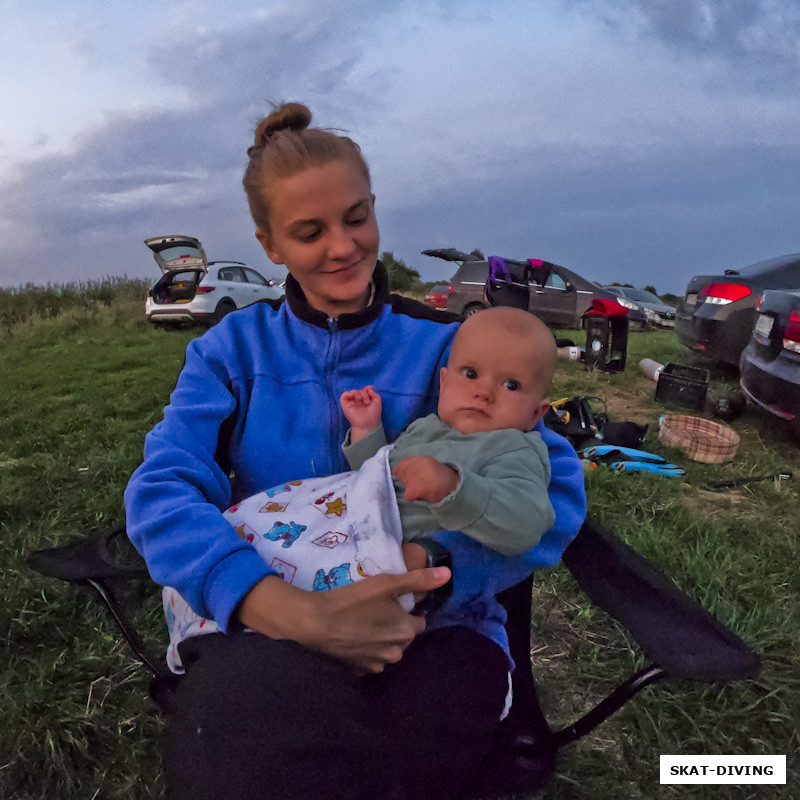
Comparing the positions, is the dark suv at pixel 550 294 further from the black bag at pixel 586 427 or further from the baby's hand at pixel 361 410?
the baby's hand at pixel 361 410

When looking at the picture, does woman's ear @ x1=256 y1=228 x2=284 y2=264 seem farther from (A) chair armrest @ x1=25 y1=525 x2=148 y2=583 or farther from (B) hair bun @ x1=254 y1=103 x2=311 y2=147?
(A) chair armrest @ x1=25 y1=525 x2=148 y2=583

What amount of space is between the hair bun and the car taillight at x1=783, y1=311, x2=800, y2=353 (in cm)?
439

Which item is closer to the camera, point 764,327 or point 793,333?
point 793,333

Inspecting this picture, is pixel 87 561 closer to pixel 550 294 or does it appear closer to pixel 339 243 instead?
pixel 339 243

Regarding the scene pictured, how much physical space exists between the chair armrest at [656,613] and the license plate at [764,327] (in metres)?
4.38

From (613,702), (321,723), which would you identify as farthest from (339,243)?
(613,702)

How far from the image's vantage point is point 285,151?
4.46ft

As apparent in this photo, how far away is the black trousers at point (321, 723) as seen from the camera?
0.93 m

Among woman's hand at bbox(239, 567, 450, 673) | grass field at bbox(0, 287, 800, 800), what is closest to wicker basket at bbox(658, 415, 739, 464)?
grass field at bbox(0, 287, 800, 800)

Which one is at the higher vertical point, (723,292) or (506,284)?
(506,284)

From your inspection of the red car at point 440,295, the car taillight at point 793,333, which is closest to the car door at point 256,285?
the red car at point 440,295

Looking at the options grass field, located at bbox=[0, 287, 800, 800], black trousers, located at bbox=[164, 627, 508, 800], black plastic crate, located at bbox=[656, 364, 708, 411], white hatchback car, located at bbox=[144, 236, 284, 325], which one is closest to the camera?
black trousers, located at bbox=[164, 627, 508, 800]

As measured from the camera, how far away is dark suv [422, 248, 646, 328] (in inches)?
488

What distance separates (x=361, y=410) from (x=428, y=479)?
383mm
